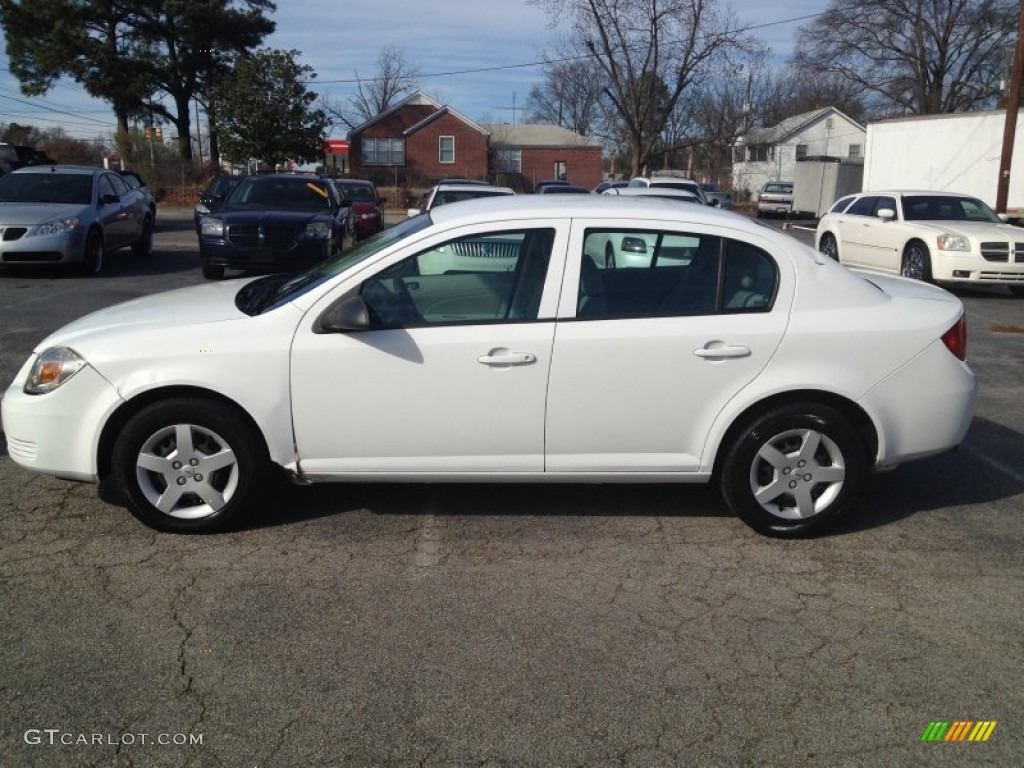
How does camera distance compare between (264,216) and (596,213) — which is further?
(264,216)

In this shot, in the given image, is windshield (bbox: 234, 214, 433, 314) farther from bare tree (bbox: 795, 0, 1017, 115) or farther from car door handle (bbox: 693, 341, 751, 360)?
bare tree (bbox: 795, 0, 1017, 115)

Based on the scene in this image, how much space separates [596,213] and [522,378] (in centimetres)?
91

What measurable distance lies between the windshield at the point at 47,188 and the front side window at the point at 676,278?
12.4 meters

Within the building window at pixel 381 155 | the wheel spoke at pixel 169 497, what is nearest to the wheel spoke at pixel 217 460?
the wheel spoke at pixel 169 497

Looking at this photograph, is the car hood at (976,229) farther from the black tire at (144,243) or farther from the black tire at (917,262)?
the black tire at (144,243)

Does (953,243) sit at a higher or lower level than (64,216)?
lower

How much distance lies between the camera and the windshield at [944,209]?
14828mm

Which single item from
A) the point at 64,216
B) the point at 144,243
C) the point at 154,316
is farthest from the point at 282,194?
the point at 154,316

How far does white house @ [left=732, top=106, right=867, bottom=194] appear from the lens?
204ft

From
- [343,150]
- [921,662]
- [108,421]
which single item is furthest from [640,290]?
[343,150]

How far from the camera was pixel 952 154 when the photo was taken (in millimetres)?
24891

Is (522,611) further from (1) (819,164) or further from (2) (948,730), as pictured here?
(1) (819,164)

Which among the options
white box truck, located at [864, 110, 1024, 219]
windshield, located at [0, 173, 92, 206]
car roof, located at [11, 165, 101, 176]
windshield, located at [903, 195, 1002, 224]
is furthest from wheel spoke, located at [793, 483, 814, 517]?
white box truck, located at [864, 110, 1024, 219]

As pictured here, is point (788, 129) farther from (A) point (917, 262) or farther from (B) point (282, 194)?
(B) point (282, 194)
